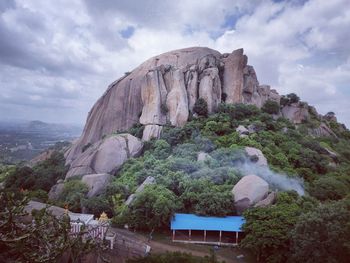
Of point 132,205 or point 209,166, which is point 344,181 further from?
point 132,205

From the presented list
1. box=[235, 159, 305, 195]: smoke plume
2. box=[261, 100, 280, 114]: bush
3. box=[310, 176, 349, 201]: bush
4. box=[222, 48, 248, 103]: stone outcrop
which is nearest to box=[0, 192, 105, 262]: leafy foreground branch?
box=[235, 159, 305, 195]: smoke plume

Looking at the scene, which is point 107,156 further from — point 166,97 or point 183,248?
point 183,248

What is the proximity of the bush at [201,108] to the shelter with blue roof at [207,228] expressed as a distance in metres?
18.5

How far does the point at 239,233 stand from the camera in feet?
76.8

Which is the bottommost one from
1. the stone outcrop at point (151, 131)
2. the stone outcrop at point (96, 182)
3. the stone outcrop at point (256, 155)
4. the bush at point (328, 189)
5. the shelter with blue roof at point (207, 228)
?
the shelter with blue roof at point (207, 228)

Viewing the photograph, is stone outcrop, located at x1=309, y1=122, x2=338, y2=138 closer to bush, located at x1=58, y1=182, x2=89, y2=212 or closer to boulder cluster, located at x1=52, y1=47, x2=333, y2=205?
boulder cluster, located at x1=52, y1=47, x2=333, y2=205

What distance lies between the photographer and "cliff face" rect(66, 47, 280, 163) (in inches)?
1608

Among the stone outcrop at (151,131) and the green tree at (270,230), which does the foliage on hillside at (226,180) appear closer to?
the green tree at (270,230)

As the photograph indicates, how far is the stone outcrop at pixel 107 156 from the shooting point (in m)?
32.8

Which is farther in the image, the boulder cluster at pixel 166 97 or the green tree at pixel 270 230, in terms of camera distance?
the boulder cluster at pixel 166 97

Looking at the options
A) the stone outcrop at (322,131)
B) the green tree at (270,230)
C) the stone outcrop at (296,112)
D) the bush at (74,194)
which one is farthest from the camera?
the stone outcrop at (296,112)

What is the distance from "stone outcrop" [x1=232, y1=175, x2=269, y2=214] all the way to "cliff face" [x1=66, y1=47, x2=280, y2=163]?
14598mm

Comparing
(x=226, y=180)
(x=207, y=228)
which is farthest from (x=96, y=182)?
(x=207, y=228)

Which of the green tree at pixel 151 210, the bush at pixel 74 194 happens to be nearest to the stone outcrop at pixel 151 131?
the bush at pixel 74 194
